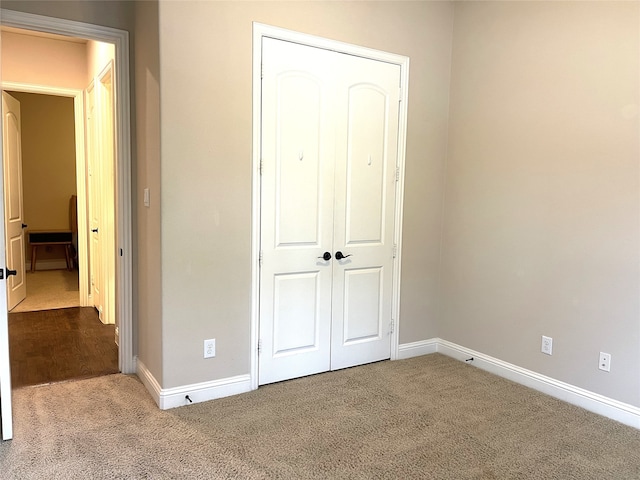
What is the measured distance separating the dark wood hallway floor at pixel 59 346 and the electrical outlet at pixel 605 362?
3.22 meters

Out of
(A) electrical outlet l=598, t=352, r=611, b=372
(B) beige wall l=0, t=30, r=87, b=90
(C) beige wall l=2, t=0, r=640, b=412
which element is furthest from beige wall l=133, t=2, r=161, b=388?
(A) electrical outlet l=598, t=352, r=611, b=372

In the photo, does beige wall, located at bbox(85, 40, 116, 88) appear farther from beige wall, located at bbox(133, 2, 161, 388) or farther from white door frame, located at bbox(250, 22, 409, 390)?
white door frame, located at bbox(250, 22, 409, 390)

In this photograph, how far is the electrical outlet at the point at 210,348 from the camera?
2.95 m

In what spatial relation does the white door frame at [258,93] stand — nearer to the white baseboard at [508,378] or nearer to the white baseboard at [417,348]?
the white baseboard at [508,378]

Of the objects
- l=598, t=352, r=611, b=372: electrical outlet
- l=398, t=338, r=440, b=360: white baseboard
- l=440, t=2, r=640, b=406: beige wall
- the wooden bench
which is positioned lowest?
l=398, t=338, r=440, b=360: white baseboard

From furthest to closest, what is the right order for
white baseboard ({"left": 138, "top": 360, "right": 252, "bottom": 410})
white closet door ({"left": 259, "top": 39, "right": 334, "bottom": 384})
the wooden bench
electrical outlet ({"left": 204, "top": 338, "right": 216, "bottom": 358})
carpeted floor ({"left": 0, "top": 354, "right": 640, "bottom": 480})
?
the wooden bench
white closet door ({"left": 259, "top": 39, "right": 334, "bottom": 384})
electrical outlet ({"left": 204, "top": 338, "right": 216, "bottom": 358})
white baseboard ({"left": 138, "top": 360, "right": 252, "bottom": 410})
carpeted floor ({"left": 0, "top": 354, "right": 640, "bottom": 480})

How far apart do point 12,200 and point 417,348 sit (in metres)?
4.35

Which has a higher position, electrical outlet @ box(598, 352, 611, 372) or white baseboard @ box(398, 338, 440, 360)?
electrical outlet @ box(598, 352, 611, 372)

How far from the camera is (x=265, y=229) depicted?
10.2ft

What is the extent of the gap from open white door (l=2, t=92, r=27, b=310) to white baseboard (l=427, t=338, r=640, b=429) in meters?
4.25

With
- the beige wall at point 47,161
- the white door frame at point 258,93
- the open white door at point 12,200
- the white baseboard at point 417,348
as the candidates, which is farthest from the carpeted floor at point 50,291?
the white baseboard at point 417,348

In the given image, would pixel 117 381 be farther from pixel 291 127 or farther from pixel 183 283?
pixel 291 127

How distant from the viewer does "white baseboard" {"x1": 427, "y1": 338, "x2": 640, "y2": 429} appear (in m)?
2.80

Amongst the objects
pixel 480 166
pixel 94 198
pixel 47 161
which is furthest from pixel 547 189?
pixel 47 161
